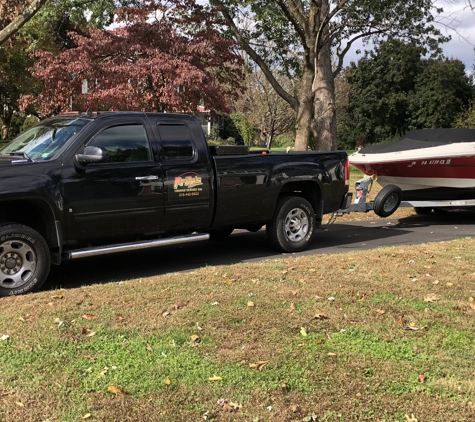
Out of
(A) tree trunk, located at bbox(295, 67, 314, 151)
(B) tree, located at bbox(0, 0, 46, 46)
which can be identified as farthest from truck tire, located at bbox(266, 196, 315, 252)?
(A) tree trunk, located at bbox(295, 67, 314, 151)

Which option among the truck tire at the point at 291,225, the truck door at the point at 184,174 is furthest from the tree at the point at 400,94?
the truck door at the point at 184,174

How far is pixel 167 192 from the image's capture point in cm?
678

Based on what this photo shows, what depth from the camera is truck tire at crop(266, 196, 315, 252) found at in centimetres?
812

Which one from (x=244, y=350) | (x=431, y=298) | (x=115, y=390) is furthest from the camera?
(x=431, y=298)

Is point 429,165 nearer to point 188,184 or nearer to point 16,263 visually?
point 188,184

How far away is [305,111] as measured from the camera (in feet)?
49.9

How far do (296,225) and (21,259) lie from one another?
4102 millimetres

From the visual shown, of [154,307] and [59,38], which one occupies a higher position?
[59,38]

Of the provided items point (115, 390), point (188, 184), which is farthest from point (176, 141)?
point (115, 390)

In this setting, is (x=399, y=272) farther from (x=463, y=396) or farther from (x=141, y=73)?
(x=141, y=73)

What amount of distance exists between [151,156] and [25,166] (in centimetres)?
150

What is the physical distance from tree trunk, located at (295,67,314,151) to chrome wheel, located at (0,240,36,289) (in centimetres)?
1048

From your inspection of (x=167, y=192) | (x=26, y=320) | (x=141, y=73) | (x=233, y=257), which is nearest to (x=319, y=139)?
(x=141, y=73)

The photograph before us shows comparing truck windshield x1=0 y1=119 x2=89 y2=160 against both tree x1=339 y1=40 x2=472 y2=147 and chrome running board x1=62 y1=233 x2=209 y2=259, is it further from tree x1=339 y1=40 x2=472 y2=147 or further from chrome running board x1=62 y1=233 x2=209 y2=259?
tree x1=339 y1=40 x2=472 y2=147
